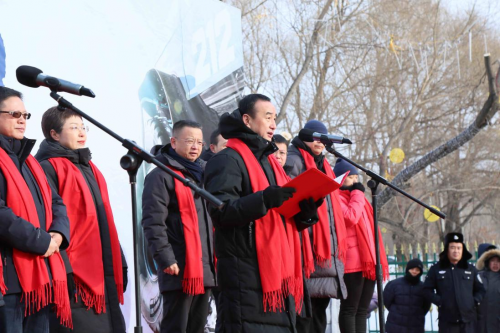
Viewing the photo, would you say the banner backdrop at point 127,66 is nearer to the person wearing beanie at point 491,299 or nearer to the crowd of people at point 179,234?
the crowd of people at point 179,234

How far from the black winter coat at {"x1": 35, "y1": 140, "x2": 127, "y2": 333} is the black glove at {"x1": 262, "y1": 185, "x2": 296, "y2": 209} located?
48.5 inches

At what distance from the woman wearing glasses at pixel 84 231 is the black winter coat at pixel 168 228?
1.27ft

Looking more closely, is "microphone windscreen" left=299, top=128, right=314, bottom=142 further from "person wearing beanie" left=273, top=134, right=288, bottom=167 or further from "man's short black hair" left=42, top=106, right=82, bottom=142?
"man's short black hair" left=42, top=106, right=82, bottom=142

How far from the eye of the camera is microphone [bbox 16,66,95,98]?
11.5ft

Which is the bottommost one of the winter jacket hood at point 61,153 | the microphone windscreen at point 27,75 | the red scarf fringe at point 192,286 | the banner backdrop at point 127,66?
the red scarf fringe at point 192,286

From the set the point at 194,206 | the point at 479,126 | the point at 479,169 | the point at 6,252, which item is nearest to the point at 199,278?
the point at 194,206

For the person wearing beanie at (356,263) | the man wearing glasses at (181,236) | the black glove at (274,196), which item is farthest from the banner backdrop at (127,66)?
the black glove at (274,196)

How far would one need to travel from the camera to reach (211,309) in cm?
681

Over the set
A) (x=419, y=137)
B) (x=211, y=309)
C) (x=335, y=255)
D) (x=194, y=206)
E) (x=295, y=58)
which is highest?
(x=295, y=58)

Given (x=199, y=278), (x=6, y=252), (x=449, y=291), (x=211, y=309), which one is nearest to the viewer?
(x=6, y=252)

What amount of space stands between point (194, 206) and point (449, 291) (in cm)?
400

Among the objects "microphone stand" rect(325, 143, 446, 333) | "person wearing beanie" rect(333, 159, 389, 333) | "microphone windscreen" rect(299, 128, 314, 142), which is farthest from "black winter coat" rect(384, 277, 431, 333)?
"microphone windscreen" rect(299, 128, 314, 142)

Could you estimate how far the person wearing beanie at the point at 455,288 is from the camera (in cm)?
772

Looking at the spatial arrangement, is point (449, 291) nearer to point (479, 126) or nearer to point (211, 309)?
point (211, 309)
